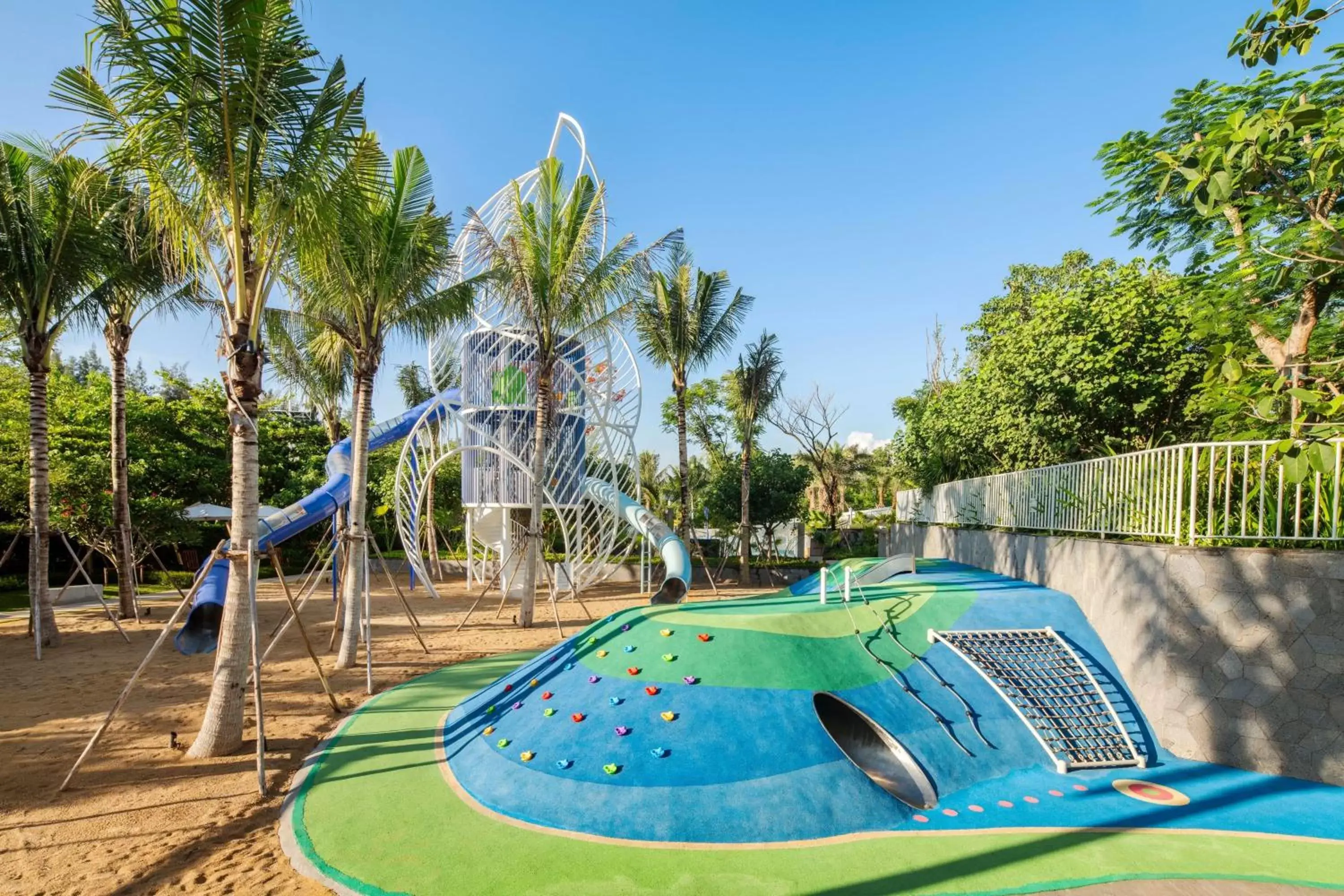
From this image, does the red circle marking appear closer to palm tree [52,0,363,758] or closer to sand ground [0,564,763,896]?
A: sand ground [0,564,763,896]

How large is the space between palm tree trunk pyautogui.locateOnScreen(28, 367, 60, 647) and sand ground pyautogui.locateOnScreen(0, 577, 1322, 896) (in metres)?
0.97

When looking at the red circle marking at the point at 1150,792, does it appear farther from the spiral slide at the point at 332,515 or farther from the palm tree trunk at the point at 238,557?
the spiral slide at the point at 332,515

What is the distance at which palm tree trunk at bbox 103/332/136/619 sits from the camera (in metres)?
16.9

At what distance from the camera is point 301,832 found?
6.71 metres

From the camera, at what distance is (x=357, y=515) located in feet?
40.8

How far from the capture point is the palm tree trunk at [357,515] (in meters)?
12.4

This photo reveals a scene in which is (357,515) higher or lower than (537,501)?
lower

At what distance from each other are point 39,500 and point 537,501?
32.4 ft

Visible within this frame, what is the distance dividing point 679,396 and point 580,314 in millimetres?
8311

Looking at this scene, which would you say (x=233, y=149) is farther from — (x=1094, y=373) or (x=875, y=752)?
(x=1094, y=373)

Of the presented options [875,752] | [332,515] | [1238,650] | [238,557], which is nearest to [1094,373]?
[1238,650]

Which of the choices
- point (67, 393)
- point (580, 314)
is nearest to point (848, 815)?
point (580, 314)

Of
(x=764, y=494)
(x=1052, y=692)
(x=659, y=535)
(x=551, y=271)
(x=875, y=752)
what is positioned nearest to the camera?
(x=875, y=752)

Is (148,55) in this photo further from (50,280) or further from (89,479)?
(89,479)
